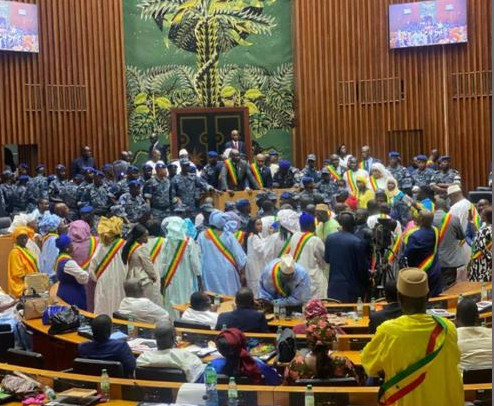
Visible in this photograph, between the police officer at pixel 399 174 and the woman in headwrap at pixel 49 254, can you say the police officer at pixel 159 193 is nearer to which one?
the woman in headwrap at pixel 49 254

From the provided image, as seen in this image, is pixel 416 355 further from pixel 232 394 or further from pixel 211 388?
pixel 211 388

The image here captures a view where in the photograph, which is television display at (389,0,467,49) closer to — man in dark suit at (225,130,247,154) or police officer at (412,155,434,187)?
police officer at (412,155,434,187)

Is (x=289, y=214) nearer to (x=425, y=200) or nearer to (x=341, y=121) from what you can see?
(x=425, y=200)

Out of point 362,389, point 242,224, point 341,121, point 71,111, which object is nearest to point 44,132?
point 71,111

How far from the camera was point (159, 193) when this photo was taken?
46.1ft

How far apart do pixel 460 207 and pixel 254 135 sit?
9215 mm

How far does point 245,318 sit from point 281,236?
304cm

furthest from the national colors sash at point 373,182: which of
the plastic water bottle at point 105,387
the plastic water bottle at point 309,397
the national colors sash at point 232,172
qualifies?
the plastic water bottle at point 309,397

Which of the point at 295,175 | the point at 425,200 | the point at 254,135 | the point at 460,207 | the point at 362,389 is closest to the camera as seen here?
the point at 362,389

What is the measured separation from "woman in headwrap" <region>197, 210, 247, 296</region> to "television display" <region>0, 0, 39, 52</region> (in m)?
8.57

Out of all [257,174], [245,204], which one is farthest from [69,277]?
[257,174]

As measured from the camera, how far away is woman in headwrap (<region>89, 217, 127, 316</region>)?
377 inches

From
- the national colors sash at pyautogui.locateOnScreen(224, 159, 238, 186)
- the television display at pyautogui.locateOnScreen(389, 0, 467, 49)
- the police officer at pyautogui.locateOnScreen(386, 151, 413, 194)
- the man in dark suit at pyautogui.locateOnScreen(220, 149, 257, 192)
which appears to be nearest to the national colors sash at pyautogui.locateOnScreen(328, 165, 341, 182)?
the police officer at pyautogui.locateOnScreen(386, 151, 413, 194)

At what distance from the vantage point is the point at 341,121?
19281 mm
